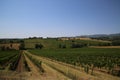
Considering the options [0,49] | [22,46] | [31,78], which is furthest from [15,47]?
[31,78]

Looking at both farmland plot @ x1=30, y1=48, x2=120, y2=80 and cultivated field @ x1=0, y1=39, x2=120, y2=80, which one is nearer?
cultivated field @ x1=0, y1=39, x2=120, y2=80

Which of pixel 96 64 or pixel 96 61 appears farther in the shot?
pixel 96 61

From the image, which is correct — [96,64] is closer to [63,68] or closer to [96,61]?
[96,61]

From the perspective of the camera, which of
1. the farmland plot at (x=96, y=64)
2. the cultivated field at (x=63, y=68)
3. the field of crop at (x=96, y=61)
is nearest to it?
the cultivated field at (x=63, y=68)

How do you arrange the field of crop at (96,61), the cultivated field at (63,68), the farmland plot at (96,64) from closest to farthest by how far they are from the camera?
the cultivated field at (63,68), the farmland plot at (96,64), the field of crop at (96,61)

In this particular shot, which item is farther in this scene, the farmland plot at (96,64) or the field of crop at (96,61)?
the field of crop at (96,61)

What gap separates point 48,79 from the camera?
805 inches

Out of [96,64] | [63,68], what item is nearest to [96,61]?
[96,64]

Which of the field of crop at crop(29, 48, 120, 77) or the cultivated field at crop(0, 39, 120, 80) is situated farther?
the field of crop at crop(29, 48, 120, 77)

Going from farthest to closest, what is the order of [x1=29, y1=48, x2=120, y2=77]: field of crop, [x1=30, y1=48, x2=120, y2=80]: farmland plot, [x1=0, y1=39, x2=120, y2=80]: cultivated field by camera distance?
[x1=29, y1=48, x2=120, y2=77]: field of crop → [x1=30, y1=48, x2=120, y2=80]: farmland plot → [x1=0, y1=39, x2=120, y2=80]: cultivated field

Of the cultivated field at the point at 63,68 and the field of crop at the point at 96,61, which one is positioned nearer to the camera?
the cultivated field at the point at 63,68

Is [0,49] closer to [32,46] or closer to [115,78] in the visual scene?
[32,46]

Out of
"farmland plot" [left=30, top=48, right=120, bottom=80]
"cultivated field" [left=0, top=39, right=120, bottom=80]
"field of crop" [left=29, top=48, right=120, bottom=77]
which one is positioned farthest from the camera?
"field of crop" [left=29, top=48, right=120, bottom=77]

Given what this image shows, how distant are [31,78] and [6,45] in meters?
93.1
